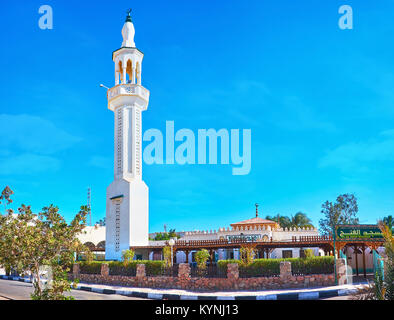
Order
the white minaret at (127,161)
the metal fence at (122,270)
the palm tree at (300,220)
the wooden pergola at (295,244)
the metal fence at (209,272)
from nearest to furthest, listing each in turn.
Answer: the metal fence at (209,272) < the wooden pergola at (295,244) < the metal fence at (122,270) < the white minaret at (127,161) < the palm tree at (300,220)

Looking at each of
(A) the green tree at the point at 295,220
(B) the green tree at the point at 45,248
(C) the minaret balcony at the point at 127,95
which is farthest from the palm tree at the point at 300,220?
(B) the green tree at the point at 45,248

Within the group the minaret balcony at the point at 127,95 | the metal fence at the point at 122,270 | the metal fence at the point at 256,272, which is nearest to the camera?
the metal fence at the point at 256,272

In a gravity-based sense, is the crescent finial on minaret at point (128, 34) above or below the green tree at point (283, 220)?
above

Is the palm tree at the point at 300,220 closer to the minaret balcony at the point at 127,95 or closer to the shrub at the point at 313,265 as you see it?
the minaret balcony at the point at 127,95

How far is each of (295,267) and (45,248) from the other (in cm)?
1286

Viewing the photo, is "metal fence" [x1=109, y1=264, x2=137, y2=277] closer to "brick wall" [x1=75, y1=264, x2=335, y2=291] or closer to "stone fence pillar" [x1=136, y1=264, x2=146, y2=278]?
"stone fence pillar" [x1=136, y1=264, x2=146, y2=278]

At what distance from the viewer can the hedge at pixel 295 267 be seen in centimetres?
1961

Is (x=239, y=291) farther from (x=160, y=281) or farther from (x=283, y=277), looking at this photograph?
(x=160, y=281)

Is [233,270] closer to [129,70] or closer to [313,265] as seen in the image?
[313,265]

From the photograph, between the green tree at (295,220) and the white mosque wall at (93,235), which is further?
the green tree at (295,220)

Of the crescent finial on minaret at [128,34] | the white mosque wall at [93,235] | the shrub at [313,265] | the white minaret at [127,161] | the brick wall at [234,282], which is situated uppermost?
the crescent finial on minaret at [128,34]

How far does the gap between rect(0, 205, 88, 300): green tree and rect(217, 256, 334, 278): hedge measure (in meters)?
10.3
